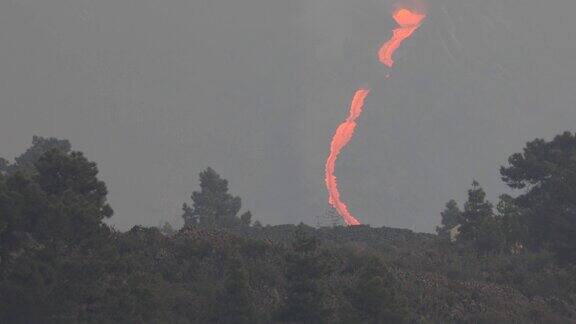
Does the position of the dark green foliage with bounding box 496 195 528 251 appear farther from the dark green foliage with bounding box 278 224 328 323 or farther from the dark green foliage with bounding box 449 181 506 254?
the dark green foliage with bounding box 278 224 328 323

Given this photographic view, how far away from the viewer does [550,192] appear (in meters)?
28.7

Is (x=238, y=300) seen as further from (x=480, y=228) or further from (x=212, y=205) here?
(x=212, y=205)

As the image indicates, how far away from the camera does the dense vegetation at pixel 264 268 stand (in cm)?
1555

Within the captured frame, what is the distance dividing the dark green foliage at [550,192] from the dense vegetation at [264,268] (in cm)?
7

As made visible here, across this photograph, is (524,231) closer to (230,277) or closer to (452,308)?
(452,308)

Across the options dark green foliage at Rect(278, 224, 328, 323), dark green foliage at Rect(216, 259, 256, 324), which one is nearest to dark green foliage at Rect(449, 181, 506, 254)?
dark green foliage at Rect(278, 224, 328, 323)

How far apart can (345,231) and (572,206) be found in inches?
678

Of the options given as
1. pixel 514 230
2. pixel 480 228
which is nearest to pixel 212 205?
pixel 480 228

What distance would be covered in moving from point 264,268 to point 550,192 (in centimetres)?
1357

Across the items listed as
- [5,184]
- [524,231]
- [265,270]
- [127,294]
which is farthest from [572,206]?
[5,184]

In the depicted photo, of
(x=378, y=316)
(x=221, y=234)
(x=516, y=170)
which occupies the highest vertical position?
(x=516, y=170)

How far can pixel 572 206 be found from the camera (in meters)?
26.7

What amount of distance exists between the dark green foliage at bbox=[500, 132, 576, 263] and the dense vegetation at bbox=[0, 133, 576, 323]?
0.07m

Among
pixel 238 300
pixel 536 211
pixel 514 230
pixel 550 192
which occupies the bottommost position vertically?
pixel 238 300
